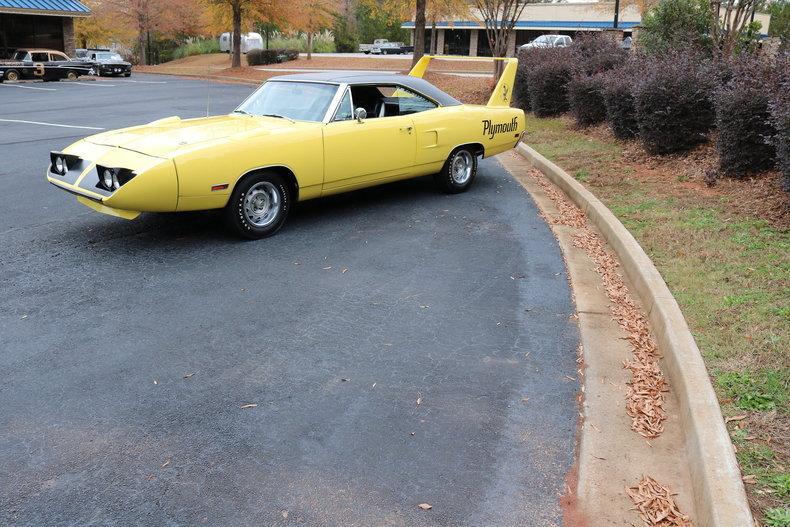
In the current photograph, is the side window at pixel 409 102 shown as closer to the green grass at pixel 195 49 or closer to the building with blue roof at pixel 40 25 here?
the building with blue roof at pixel 40 25

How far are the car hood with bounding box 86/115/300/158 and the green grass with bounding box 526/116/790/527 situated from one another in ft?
12.6

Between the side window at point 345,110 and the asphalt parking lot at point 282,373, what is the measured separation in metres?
1.10

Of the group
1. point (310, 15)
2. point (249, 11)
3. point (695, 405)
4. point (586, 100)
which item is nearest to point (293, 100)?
point (695, 405)

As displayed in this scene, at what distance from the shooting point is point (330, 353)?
14.5ft

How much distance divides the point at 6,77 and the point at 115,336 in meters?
30.4

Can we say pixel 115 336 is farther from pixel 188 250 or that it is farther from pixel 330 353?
pixel 188 250

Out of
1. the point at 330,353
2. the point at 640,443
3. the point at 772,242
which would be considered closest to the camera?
the point at 640,443

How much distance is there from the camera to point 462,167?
8.96 metres

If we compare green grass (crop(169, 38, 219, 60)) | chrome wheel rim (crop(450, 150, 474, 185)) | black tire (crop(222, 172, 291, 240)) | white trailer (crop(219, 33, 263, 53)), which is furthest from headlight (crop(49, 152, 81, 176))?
white trailer (crop(219, 33, 263, 53))

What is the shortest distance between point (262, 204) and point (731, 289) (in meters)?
4.14

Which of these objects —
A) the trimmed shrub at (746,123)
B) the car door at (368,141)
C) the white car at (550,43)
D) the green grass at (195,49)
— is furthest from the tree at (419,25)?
the green grass at (195,49)

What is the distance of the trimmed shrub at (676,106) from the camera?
972 cm

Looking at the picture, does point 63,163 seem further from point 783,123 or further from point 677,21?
point 677,21

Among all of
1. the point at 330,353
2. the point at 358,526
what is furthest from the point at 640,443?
the point at 330,353
